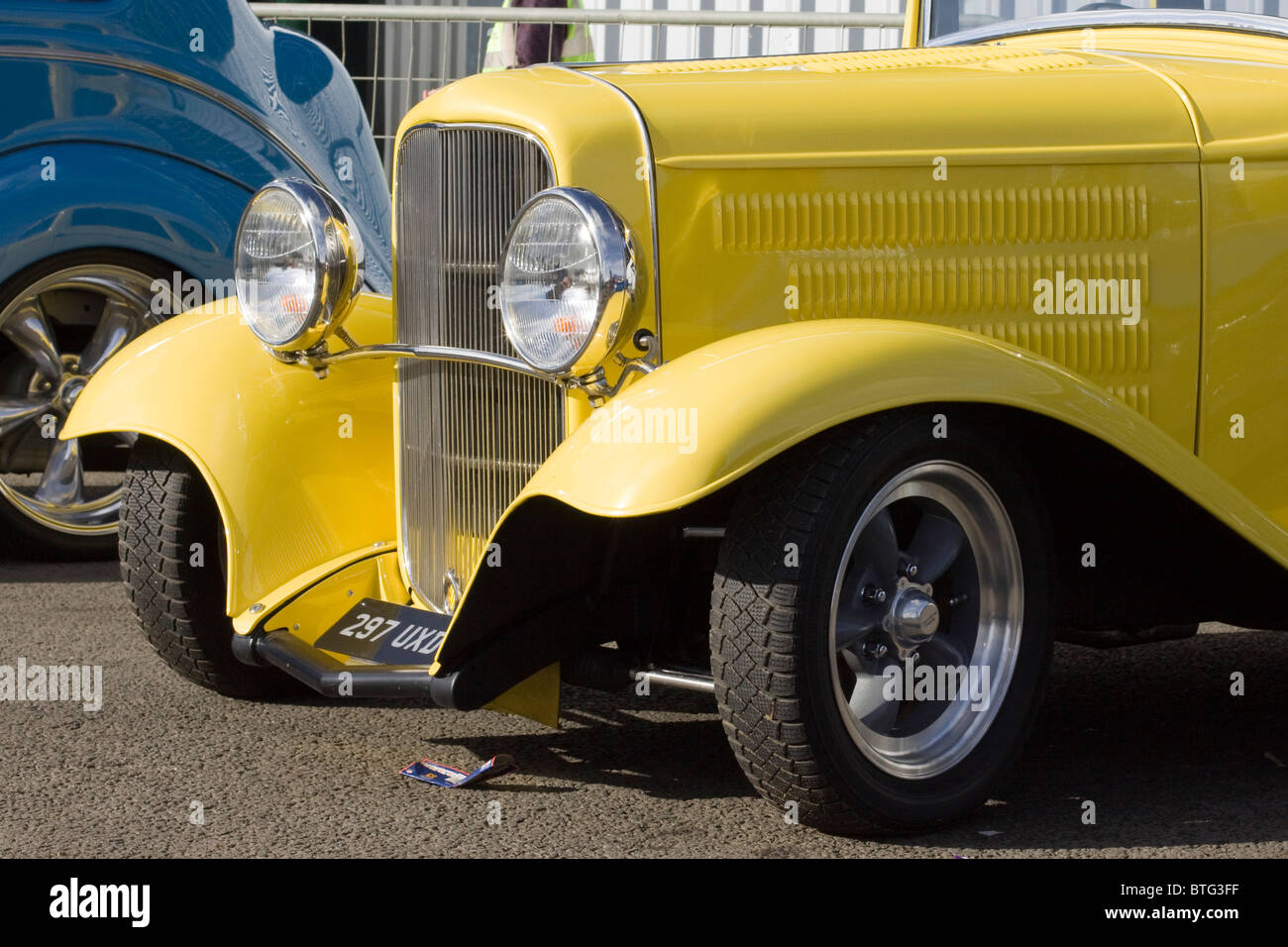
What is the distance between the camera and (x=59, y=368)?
19.5 ft

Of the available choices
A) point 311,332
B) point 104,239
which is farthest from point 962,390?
point 104,239

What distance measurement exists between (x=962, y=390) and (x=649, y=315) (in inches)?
24.6

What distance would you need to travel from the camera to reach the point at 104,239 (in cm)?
579

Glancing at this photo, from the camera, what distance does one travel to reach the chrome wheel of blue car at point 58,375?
228 inches

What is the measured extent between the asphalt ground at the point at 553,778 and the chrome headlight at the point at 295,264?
36.0 inches

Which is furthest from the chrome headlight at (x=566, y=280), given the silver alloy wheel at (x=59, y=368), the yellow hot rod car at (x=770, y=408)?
the silver alloy wheel at (x=59, y=368)

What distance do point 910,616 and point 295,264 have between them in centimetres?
152

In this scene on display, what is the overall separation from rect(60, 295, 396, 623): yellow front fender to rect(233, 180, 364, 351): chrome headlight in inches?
8.5

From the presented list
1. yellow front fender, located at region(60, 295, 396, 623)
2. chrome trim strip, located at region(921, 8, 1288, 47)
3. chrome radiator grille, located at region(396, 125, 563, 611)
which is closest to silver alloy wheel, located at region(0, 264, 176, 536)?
yellow front fender, located at region(60, 295, 396, 623)

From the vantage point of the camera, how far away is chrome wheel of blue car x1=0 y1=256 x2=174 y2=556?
5781mm

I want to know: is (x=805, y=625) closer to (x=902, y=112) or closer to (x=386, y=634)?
(x=386, y=634)

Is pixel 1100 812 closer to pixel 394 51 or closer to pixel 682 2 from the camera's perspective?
pixel 394 51

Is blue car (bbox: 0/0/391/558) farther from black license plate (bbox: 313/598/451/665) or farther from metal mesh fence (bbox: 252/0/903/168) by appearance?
metal mesh fence (bbox: 252/0/903/168)

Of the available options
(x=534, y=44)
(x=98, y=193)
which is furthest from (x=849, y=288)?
(x=534, y=44)
